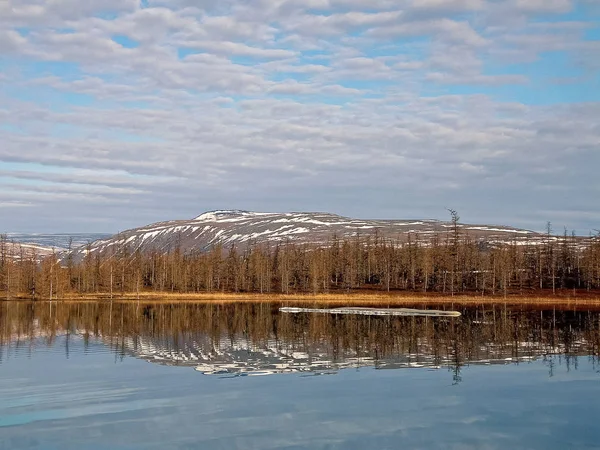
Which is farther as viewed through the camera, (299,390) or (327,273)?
(327,273)

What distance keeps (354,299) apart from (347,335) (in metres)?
77.1

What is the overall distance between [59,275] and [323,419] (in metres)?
119

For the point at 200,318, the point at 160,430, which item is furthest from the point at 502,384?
the point at 200,318

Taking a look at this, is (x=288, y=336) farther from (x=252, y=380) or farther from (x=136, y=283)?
(x=136, y=283)

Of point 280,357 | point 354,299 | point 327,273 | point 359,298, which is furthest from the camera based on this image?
point 327,273

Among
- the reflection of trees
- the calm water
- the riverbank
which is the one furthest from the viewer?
the riverbank

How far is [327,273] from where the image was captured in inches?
6024

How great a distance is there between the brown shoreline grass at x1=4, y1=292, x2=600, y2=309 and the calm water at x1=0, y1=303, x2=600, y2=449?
64599mm

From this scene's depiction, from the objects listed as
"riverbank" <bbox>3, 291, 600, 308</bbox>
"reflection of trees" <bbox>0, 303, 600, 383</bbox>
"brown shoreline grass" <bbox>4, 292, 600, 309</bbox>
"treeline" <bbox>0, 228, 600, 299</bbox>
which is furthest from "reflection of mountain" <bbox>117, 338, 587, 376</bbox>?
"treeline" <bbox>0, 228, 600, 299</bbox>

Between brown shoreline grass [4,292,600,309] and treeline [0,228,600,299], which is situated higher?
treeline [0,228,600,299]

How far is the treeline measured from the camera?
142m

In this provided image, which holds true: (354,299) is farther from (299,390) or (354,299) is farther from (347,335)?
(299,390)

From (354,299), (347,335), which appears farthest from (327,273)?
(347,335)

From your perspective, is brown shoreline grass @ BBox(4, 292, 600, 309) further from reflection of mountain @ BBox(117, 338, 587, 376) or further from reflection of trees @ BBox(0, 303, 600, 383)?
reflection of mountain @ BBox(117, 338, 587, 376)
